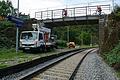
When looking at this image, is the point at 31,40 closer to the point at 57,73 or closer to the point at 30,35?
the point at 30,35

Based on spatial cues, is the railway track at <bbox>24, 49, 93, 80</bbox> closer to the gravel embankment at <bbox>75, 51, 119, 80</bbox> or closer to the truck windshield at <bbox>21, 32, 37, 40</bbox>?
the gravel embankment at <bbox>75, 51, 119, 80</bbox>

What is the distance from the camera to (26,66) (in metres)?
18.3

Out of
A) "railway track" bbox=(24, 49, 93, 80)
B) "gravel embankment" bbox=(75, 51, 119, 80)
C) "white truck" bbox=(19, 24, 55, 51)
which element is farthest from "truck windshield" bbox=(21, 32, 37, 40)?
"railway track" bbox=(24, 49, 93, 80)

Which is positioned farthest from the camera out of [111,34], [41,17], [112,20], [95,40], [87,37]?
[95,40]

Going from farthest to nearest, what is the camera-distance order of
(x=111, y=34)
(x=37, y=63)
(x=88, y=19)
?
(x=88, y=19)
(x=111, y=34)
(x=37, y=63)

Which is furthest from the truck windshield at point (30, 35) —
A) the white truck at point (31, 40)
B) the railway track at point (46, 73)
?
the railway track at point (46, 73)

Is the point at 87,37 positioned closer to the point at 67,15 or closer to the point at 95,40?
the point at 95,40

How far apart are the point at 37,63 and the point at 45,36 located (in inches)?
584

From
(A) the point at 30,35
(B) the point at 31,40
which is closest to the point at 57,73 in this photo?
(B) the point at 31,40

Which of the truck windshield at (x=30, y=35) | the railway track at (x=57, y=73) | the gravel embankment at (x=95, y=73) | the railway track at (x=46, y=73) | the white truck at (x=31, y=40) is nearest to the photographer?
the railway track at (x=46, y=73)

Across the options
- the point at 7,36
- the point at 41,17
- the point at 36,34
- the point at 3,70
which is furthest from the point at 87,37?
the point at 3,70

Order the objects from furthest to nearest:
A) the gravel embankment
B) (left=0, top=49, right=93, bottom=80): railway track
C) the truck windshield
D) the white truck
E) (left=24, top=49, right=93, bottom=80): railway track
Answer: the truck windshield → the white truck → the gravel embankment → (left=24, top=49, right=93, bottom=80): railway track → (left=0, top=49, right=93, bottom=80): railway track

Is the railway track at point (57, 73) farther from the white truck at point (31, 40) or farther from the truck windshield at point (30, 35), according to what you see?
the truck windshield at point (30, 35)

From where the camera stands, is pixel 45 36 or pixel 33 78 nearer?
pixel 33 78
